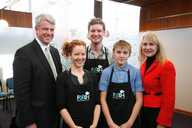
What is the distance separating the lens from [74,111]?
1.78 m

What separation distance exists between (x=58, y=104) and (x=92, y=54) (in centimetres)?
61

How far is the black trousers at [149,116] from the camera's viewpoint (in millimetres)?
2006

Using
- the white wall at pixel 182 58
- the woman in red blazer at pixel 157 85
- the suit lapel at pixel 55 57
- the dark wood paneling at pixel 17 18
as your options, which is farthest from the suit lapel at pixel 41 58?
the dark wood paneling at pixel 17 18

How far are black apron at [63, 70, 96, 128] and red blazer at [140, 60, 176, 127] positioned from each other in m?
0.51

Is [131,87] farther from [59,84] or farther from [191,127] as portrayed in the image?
[191,127]

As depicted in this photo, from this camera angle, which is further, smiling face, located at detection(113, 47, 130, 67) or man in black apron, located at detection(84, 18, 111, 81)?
man in black apron, located at detection(84, 18, 111, 81)

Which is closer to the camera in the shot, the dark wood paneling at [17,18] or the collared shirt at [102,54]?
the collared shirt at [102,54]

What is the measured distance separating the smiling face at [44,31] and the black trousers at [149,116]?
105 cm

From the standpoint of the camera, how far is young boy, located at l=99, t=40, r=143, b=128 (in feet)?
6.31

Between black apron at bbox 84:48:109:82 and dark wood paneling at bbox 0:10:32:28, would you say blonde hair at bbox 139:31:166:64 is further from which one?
dark wood paneling at bbox 0:10:32:28

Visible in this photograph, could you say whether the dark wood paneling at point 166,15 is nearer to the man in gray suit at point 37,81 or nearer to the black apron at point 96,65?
the black apron at point 96,65

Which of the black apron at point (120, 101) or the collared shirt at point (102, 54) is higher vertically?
the collared shirt at point (102, 54)

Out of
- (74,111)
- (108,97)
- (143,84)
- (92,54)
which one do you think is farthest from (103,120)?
(92,54)

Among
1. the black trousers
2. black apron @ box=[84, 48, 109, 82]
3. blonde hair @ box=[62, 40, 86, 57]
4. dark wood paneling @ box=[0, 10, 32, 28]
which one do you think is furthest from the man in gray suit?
dark wood paneling @ box=[0, 10, 32, 28]
